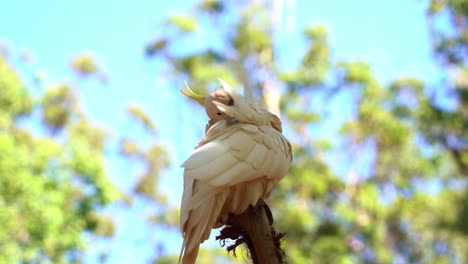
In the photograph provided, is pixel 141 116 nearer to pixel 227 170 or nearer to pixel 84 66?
pixel 84 66

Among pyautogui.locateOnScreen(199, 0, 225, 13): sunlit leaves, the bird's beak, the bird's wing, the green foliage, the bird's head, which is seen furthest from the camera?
pyautogui.locateOnScreen(199, 0, 225, 13): sunlit leaves

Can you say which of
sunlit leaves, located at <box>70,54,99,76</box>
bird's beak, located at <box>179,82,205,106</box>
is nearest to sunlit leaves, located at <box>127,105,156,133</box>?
sunlit leaves, located at <box>70,54,99,76</box>

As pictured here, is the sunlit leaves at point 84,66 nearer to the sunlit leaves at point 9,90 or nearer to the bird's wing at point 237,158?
the sunlit leaves at point 9,90

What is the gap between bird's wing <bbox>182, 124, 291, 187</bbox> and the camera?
1466 mm

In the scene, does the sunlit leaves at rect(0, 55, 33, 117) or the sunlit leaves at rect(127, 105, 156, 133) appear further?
the sunlit leaves at rect(127, 105, 156, 133)

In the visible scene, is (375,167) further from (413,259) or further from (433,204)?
(413,259)

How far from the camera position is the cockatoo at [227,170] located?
4.83 feet

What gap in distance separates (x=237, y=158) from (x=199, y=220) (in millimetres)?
186

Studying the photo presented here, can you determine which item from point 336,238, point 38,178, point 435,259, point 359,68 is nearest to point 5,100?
point 38,178

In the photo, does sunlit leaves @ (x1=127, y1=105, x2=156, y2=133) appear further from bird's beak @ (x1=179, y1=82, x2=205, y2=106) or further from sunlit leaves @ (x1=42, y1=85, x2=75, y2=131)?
bird's beak @ (x1=179, y1=82, x2=205, y2=106)

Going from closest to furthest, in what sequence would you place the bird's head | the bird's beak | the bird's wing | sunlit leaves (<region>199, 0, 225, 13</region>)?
1. the bird's wing
2. the bird's head
3. the bird's beak
4. sunlit leaves (<region>199, 0, 225, 13</region>)

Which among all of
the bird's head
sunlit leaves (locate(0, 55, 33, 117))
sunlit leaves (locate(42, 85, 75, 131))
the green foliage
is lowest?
the bird's head

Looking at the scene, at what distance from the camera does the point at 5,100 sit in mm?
5441

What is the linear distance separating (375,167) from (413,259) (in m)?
1.97
